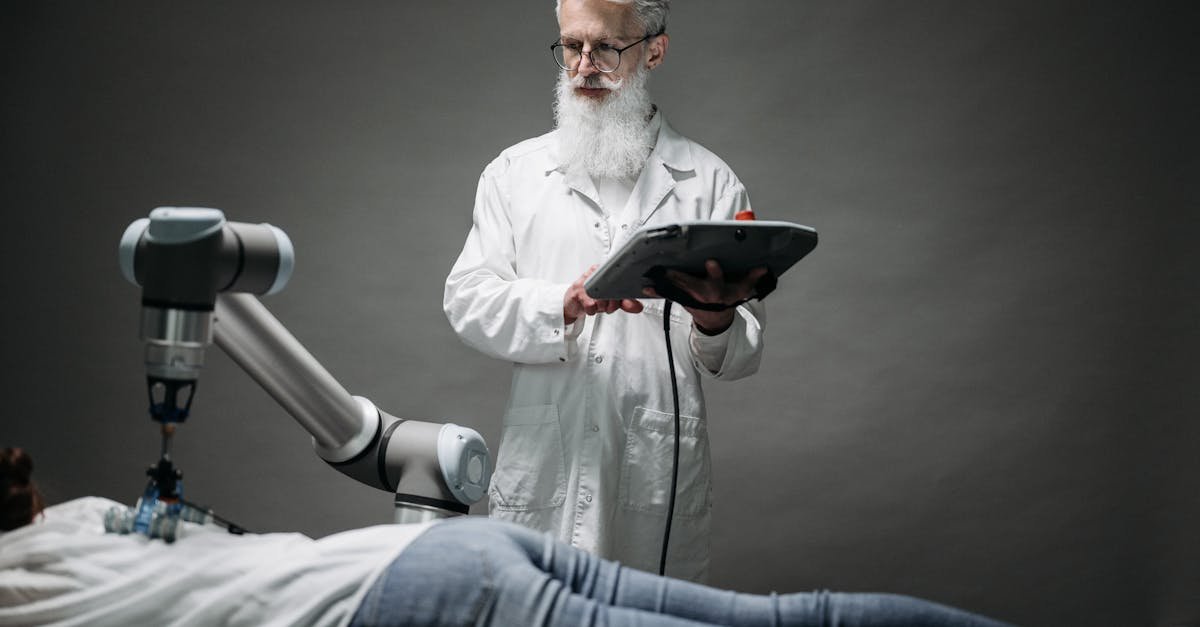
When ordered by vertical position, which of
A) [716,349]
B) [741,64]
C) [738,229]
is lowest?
[716,349]

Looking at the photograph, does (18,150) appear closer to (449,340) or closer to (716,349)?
(449,340)

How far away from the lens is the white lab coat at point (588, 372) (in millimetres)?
2234

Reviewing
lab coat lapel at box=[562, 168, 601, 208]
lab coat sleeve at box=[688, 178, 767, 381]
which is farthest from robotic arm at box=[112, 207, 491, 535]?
lab coat lapel at box=[562, 168, 601, 208]

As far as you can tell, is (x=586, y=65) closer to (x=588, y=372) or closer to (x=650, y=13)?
(x=650, y=13)

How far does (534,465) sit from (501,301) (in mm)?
337

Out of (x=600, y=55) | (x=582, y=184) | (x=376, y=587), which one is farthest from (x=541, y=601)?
(x=600, y=55)

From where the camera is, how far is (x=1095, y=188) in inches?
136

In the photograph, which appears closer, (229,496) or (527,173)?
(527,173)

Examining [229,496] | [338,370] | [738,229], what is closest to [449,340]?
[338,370]

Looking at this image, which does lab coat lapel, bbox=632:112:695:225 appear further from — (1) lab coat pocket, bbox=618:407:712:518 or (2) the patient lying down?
(2) the patient lying down

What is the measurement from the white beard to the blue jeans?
3.74 ft

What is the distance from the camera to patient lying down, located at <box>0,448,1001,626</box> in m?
1.36

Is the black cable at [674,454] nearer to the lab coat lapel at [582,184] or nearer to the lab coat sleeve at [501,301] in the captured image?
the lab coat sleeve at [501,301]

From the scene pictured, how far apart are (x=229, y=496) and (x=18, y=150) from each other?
126 centimetres
